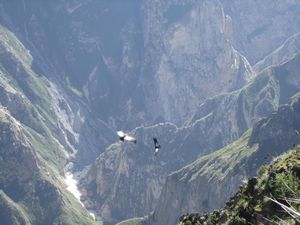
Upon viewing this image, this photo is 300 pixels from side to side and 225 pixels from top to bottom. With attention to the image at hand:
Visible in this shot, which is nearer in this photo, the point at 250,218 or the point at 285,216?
the point at 285,216

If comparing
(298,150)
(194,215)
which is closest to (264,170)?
(298,150)

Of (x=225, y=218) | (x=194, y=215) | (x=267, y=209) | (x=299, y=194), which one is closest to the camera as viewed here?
(x=299, y=194)

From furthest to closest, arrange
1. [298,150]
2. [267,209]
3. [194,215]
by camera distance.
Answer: [194,215]
[298,150]
[267,209]

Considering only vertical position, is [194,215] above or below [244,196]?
above

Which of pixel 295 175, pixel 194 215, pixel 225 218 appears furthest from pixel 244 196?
pixel 194 215

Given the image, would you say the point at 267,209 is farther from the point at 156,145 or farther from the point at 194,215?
the point at 194,215

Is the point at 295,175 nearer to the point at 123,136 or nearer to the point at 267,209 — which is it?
the point at 267,209

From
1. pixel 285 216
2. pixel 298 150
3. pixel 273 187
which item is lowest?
pixel 285 216
